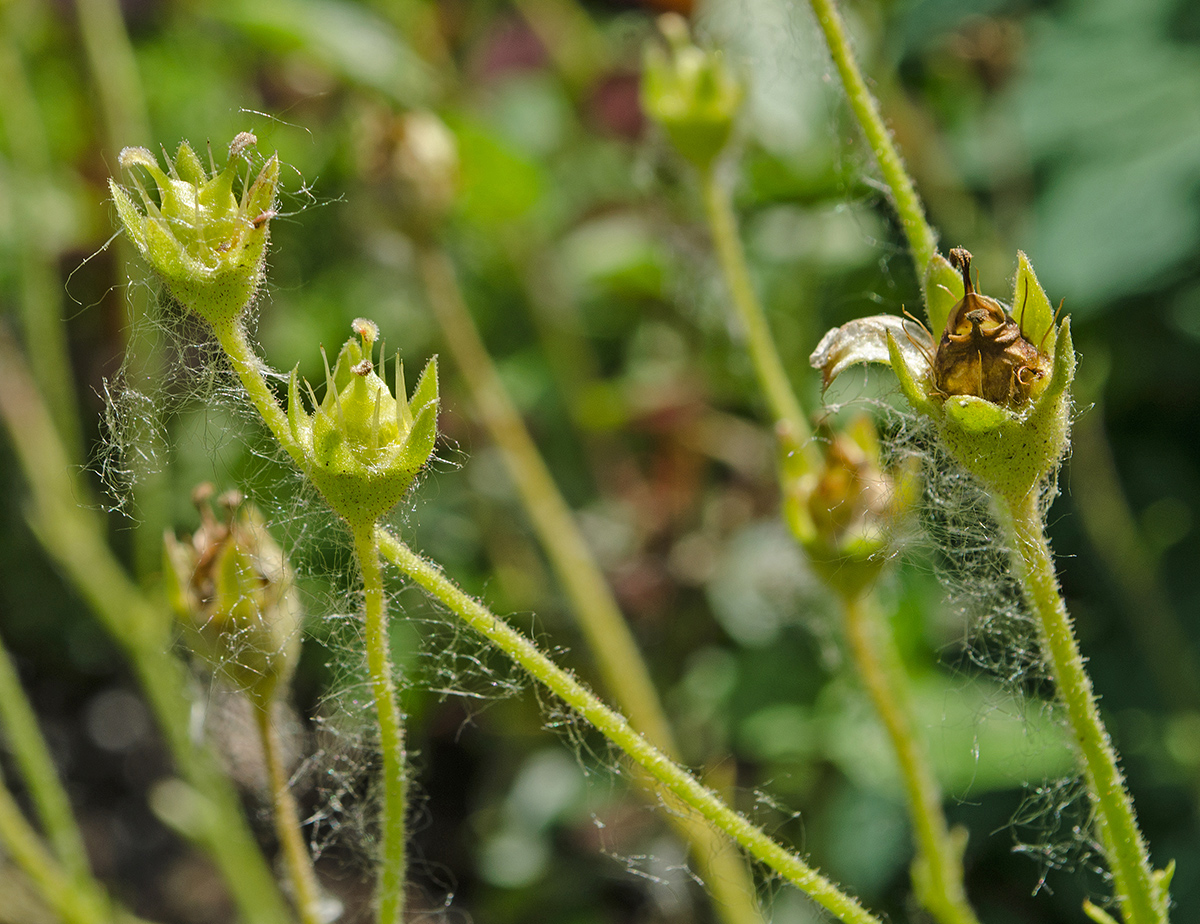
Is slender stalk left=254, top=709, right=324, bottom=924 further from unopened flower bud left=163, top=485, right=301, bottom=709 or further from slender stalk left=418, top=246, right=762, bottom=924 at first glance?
slender stalk left=418, top=246, right=762, bottom=924

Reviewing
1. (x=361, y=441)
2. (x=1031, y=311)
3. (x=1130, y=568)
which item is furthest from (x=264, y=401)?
(x=1130, y=568)

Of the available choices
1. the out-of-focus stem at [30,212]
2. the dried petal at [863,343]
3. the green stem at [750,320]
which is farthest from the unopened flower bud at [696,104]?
the out-of-focus stem at [30,212]

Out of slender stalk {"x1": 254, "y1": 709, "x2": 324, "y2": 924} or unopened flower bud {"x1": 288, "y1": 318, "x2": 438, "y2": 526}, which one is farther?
slender stalk {"x1": 254, "y1": 709, "x2": 324, "y2": 924}

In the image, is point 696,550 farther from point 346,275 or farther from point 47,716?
point 47,716

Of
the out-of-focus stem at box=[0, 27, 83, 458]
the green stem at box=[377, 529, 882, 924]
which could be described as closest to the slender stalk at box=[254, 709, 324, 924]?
the green stem at box=[377, 529, 882, 924]

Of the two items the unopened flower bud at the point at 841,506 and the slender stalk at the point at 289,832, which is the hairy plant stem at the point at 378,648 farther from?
the unopened flower bud at the point at 841,506

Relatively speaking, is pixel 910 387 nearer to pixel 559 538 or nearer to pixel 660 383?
pixel 559 538

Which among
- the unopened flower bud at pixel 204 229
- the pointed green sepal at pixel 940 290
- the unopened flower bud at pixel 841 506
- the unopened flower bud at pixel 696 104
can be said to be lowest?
the unopened flower bud at pixel 841 506
